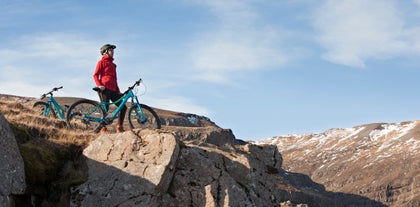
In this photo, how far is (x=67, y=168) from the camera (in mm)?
15883

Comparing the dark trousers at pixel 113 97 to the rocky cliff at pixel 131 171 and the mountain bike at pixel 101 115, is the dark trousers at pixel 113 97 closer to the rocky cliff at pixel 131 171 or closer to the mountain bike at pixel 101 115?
the mountain bike at pixel 101 115

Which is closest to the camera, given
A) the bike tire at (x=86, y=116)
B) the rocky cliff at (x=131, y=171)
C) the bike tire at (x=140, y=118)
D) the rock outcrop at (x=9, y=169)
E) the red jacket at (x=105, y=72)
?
the rock outcrop at (x=9, y=169)

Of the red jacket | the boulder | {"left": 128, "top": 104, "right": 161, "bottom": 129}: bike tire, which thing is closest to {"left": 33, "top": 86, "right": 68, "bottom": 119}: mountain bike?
{"left": 128, "top": 104, "right": 161, "bottom": 129}: bike tire

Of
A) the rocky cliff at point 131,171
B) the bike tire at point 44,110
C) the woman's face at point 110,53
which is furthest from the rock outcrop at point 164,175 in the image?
the bike tire at point 44,110

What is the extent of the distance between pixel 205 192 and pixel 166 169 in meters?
1.39

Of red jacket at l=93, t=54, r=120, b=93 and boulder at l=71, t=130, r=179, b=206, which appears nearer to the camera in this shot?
boulder at l=71, t=130, r=179, b=206

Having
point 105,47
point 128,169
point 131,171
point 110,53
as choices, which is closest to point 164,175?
point 131,171

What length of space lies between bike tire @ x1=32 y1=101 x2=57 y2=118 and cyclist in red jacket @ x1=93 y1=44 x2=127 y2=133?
19.2 ft

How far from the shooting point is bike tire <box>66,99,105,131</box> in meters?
19.9

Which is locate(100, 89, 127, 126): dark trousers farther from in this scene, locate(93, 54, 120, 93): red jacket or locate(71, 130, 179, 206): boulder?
locate(71, 130, 179, 206): boulder

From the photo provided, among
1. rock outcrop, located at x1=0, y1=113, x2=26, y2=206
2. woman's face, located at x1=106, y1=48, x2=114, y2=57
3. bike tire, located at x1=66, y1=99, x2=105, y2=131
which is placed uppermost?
woman's face, located at x1=106, y1=48, x2=114, y2=57

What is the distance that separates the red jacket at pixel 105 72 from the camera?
62.6 feet

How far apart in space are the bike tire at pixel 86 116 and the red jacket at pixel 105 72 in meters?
1.10

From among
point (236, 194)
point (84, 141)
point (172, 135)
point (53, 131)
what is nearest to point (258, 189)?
point (236, 194)
